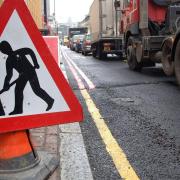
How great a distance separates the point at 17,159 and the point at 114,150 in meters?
1.51

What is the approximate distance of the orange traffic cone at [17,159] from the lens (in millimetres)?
4207

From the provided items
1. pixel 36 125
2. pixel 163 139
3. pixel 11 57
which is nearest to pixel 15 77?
pixel 11 57

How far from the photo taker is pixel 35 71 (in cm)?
418

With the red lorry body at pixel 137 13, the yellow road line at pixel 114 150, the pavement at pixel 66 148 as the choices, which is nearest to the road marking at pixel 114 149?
the yellow road line at pixel 114 150

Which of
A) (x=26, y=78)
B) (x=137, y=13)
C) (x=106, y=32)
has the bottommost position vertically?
(x=106, y=32)

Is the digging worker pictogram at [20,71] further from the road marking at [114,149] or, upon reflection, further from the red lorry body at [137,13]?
the red lorry body at [137,13]

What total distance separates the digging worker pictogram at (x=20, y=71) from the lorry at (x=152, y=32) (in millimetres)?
6762

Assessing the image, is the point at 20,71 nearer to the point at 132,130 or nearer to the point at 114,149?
the point at 114,149

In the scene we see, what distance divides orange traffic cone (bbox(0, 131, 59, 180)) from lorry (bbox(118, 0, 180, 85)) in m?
6.71

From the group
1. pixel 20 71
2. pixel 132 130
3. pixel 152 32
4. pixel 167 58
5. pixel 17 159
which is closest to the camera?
pixel 20 71

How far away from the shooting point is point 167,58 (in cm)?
1159

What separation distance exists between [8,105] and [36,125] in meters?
0.28

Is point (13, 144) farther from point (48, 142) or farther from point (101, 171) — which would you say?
point (48, 142)

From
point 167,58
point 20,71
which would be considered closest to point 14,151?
point 20,71
